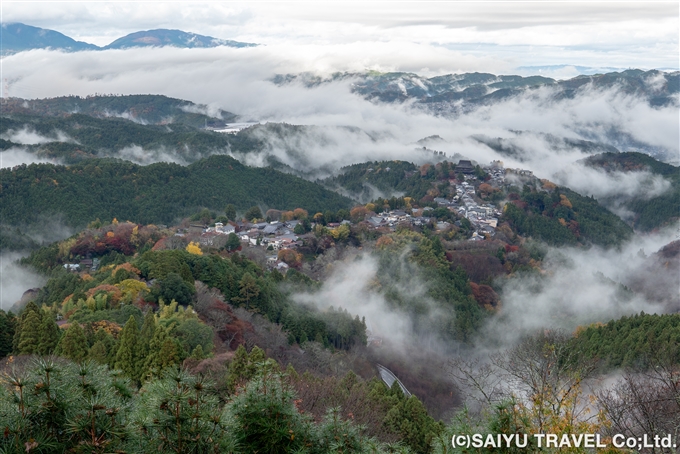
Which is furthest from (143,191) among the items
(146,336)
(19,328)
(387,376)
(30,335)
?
(146,336)

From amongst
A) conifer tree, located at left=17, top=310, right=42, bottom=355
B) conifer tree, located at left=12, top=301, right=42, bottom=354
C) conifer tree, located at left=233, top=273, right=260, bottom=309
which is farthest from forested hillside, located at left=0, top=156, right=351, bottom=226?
conifer tree, located at left=17, top=310, right=42, bottom=355

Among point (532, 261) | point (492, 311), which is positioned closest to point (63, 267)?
point (492, 311)

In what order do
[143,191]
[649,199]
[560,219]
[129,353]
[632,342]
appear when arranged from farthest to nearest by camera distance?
[649,199] < [560,219] < [143,191] < [632,342] < [129,353]

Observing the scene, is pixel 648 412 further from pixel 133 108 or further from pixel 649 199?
pixel 133 108

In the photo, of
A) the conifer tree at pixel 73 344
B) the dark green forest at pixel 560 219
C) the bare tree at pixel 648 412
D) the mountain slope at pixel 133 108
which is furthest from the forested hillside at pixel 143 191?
the mountain slope at pixel 133 108

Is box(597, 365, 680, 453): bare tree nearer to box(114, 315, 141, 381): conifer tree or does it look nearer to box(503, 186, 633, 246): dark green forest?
box(114, 315, 141, 381): conifer tree

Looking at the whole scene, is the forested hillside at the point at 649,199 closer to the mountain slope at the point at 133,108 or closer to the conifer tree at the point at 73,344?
the conifer tree at the point at 73,344
